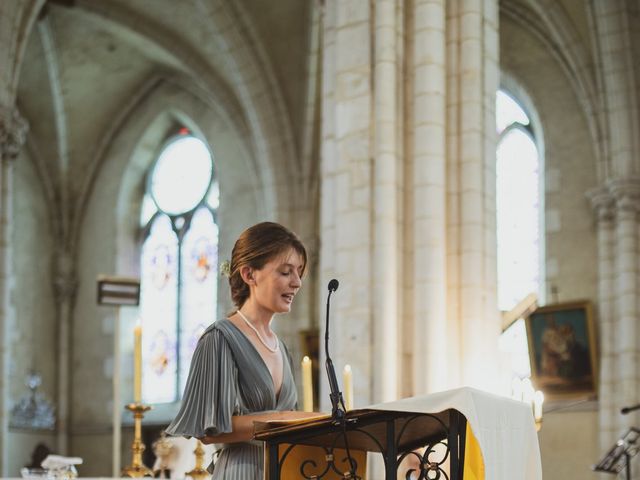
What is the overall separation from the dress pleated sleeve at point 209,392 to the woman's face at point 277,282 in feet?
0.53

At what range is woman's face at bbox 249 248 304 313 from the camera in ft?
10.1

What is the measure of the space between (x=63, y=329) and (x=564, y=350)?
30.4ft

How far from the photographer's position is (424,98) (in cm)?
863

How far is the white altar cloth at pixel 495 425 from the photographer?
2.88 m

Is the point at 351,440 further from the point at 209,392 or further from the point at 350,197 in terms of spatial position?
the point at 350,197

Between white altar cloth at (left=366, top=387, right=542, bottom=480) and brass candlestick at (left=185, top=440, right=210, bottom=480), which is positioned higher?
white altar cloth at (left=366, top=387, right=542, bottom=480)

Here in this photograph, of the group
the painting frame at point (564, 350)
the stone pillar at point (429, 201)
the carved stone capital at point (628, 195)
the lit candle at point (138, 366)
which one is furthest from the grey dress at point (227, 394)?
the painting frame at point (564, 350)

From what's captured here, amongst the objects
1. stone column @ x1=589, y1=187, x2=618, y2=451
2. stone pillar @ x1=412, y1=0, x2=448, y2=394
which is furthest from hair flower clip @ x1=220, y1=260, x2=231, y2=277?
stone column @ x1=589, y1=187, x2=618, y2=451

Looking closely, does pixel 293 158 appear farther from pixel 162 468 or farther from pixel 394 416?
pixel 394 416

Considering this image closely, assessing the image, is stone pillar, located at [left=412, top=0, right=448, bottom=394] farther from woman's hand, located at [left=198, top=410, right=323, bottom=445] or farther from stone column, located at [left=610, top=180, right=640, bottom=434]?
stone column, located at [left=610, top=180, right=640, bottom=434]

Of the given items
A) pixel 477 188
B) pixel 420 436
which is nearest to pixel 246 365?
pixel 420 436

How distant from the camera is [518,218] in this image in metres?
16.6

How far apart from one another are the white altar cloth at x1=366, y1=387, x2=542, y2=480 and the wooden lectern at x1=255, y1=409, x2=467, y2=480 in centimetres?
7

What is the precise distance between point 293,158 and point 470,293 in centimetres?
888
